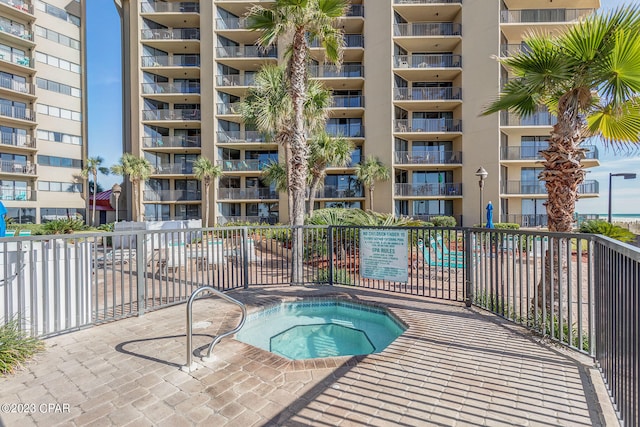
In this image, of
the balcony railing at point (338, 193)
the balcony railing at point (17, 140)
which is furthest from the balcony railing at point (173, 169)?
the balcony railing at point (17, 140)

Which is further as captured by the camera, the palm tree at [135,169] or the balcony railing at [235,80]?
the balcony railing at [235,80]

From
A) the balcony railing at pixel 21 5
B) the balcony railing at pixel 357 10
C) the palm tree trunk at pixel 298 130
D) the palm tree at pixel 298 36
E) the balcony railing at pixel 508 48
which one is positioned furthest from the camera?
the balcony railing at pixel 21 5

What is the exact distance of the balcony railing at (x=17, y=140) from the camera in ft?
86.7

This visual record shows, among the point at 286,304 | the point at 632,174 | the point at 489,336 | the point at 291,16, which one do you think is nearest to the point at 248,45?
the point at 291,16

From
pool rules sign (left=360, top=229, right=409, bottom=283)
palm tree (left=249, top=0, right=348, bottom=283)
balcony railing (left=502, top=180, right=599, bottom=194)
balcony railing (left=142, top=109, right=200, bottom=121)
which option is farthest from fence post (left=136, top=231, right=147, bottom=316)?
balcony railing (left=142, top=109, right=200, bottom=121)

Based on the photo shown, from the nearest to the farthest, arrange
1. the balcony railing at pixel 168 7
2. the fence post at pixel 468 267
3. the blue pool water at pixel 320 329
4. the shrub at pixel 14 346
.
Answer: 1. the shrub at pixel 14 346
2. the blue pool water at pixel 320 329
3. the fence post at pixel 468 267
4. the balcony railing at pixel 168 7

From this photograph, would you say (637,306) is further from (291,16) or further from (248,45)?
(248,45)

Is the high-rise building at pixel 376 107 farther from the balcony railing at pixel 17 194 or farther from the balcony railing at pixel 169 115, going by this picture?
the balcony railing at pixel 17 194

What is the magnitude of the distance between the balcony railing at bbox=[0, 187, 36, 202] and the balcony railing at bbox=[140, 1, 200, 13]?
2003cm

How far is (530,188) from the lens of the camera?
22.7m

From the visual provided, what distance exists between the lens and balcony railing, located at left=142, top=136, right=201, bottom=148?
2673cm

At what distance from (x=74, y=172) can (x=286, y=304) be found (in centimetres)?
3609

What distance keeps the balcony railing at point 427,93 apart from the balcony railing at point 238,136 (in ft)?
39.4

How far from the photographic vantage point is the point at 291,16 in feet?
26.3
